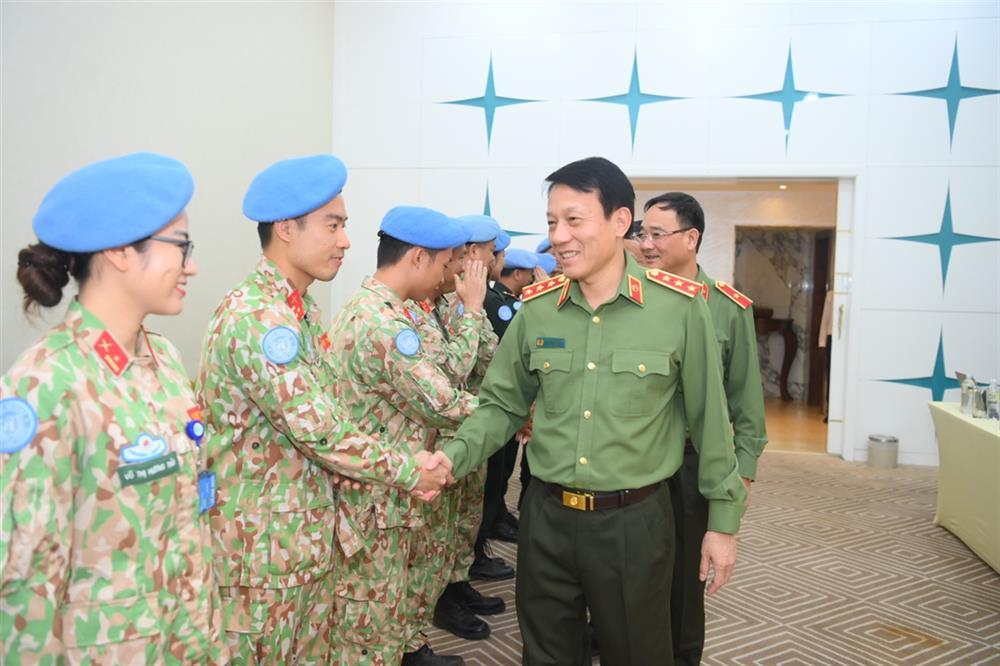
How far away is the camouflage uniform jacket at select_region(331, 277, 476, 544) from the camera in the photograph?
2520 millimetres

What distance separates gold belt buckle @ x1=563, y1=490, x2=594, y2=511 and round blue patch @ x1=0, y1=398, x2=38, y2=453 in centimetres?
127

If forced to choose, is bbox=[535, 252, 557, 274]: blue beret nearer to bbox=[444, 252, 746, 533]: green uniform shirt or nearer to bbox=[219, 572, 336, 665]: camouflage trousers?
bbox=[444, 252, 746, 533]: green uniform shirt

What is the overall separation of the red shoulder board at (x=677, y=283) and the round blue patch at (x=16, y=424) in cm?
153

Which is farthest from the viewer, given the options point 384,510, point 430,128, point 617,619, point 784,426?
point 784,426

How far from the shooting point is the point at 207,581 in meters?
1.56

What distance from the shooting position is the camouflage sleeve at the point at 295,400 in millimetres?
1856

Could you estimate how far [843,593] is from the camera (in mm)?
3973

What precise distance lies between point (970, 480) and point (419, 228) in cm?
385

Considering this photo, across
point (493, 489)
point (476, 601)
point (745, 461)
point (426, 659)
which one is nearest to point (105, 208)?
point (745, 461)

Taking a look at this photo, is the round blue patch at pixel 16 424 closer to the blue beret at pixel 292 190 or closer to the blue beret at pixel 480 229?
the blue beret at pixel 292 190

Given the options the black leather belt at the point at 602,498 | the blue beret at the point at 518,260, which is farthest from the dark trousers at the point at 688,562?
the blue beret at the point at 518,260

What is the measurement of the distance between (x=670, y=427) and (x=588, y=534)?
1.27 feet

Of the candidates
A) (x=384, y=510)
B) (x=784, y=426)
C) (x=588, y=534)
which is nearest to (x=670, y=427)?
(x=588, y=534)

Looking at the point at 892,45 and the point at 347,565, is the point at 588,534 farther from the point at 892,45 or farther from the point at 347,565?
the point at 892,45
